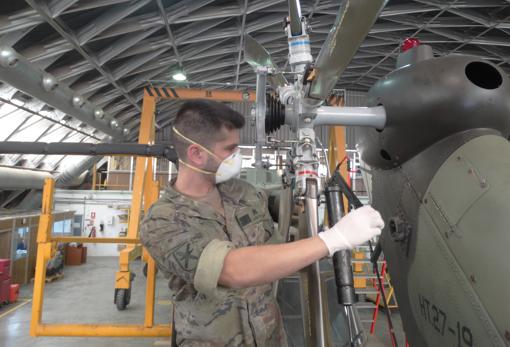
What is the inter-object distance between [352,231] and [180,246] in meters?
0.69

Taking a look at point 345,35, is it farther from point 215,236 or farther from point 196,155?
point 215,236

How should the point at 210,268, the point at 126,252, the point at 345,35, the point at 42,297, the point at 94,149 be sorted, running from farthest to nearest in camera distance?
the point at 126,252 → the point at 94,149 → the point at 42,297 → the point at 210,268 → the point at 345,35

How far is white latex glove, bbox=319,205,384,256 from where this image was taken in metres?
1.22

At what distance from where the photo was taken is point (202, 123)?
62.9 inches

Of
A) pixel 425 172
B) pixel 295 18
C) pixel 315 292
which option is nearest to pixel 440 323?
pixel 315 292

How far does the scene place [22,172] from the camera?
9.85 meters

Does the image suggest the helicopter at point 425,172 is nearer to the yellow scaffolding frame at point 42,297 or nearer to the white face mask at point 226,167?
the white face mask at point 226,167

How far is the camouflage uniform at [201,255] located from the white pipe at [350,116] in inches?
23.8

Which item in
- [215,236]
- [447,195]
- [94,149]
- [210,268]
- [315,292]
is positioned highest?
[94,149]

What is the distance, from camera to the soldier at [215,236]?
1202mm

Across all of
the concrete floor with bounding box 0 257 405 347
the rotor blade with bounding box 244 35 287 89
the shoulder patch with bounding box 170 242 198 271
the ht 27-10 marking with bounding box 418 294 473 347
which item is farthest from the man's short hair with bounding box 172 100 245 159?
the concrete floor with bounding box 0 257 405 347

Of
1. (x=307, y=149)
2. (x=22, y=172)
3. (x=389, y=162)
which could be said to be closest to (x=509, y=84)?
(x=389, y=162)

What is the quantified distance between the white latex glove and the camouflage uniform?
1.28ft

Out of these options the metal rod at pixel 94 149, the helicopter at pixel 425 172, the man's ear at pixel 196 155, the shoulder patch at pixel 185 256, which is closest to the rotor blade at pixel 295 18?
the helicopter at pixel 425 172
